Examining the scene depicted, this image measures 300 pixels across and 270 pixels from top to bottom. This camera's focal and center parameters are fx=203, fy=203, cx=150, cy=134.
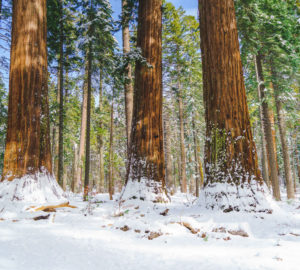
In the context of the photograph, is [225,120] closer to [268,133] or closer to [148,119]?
[148,119]

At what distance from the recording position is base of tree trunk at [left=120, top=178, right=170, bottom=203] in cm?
436

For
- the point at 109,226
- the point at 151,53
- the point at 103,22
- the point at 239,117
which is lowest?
the point at 109,226

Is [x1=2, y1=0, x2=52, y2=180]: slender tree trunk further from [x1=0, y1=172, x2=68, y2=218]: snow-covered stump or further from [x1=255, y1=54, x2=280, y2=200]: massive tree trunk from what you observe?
[x1=255, y1=54, x2=280, y2=200]: massive tree trunk

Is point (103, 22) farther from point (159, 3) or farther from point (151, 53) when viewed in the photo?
point (151, 53)

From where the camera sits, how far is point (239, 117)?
3.49m

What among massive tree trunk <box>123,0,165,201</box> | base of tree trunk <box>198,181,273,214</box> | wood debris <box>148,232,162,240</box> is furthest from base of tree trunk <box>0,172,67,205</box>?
base of tree trunk <box>198,181,273,214</box>

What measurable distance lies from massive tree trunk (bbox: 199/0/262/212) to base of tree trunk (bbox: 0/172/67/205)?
3124mm

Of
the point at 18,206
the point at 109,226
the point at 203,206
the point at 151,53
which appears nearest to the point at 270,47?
the point at 151,53

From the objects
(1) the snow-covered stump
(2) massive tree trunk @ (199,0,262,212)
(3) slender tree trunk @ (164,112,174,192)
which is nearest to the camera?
(2) massive tree trunk @ (199,0,262,212)

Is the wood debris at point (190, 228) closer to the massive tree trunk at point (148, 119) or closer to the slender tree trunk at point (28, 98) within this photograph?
the massive tree trunk at point (148, 119)

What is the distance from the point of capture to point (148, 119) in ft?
16.1

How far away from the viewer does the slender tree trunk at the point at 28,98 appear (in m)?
4.23

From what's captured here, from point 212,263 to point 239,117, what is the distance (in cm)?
243

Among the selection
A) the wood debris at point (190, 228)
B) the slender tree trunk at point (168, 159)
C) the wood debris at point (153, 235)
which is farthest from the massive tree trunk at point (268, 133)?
the wood debris at point (153, 235)
